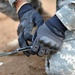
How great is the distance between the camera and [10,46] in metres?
2.40

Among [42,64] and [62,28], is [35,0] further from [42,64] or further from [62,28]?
[62,28]

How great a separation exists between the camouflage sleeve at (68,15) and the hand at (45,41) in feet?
0.21

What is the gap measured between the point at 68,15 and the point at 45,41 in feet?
0.57

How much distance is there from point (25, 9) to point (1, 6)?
0.88 metres

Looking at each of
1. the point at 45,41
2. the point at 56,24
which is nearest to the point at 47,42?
the point at 45,41

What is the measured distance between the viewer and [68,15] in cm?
133

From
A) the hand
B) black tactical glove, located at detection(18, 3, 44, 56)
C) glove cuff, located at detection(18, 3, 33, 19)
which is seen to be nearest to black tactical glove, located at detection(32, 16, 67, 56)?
the hand

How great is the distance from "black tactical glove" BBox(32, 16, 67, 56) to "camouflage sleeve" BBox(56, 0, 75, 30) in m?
0.03

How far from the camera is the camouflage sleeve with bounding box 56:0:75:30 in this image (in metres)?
1.32

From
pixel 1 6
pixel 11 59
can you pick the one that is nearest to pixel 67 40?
pixel 11 59

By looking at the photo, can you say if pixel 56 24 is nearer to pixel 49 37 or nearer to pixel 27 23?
pixel 49 37

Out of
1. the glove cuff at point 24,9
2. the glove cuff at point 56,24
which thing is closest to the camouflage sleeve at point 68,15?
the glove cuff at point 56,24

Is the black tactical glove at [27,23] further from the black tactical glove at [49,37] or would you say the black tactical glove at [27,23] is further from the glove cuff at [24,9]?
the black tactical glove at [49,37]

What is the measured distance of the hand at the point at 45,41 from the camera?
4.28 ft
